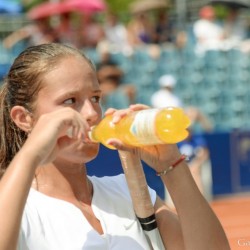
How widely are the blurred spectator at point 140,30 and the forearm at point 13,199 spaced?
9.46m

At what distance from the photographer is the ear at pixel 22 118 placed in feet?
6.72

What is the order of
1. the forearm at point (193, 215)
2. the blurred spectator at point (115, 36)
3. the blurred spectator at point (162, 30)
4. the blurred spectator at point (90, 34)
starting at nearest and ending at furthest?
1. the forearm at point (193, 215)
2. the blurred spectator at point (90, 34)
3. the blurred spectator at point (115, 36)
4. the blurred spectator at point (162, 30)

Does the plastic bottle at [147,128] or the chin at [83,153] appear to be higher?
the plastic bottle at [147,128]

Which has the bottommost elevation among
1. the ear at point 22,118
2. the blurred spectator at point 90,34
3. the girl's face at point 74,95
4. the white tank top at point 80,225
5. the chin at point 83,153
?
the blurred spectator at point 90,34

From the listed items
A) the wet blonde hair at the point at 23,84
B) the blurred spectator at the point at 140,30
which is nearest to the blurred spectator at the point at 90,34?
the blurred spectator at the point at 140,30

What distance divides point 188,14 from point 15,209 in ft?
38.3

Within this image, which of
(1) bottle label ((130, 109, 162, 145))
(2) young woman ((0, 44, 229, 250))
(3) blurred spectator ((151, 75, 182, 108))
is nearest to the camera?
(1) bottle label ((130, 109, 162, 145))

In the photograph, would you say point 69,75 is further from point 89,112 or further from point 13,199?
point 13,199

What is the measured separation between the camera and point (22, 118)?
2.06m

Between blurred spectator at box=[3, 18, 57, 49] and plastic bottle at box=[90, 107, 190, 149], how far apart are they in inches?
307

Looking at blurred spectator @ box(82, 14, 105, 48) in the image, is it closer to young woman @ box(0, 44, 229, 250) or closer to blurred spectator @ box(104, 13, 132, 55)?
blurred spectator @ box(104, 13, 132, 55)

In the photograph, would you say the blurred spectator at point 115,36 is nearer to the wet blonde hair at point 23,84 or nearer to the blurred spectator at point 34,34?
the blurred spectator at point 34,34

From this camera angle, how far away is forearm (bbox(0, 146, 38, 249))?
5.36 ft

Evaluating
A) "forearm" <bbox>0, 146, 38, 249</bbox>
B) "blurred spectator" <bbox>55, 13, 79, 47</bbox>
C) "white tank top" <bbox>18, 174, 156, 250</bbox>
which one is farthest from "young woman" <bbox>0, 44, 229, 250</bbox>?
"blurred spectator" <bbox>55, 13, 79, 47</bbox>
